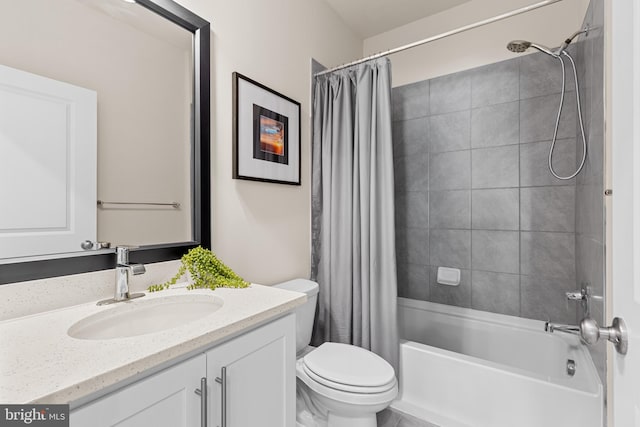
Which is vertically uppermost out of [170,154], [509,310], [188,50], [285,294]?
[188,50]

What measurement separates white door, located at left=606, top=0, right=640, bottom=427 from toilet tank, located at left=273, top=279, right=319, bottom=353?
1.31 meters

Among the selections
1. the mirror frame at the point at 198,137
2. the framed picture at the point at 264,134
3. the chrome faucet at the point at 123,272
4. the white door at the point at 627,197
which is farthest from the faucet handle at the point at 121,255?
the white door at the point at 627,197

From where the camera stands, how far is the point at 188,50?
1354 mm

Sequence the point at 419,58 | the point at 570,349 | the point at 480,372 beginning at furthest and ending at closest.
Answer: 1. the point at 419,58
2. the point at 570,349
3. the point at 480,372

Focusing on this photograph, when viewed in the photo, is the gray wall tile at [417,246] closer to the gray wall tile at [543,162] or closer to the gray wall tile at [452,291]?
the gray wall tile at [452,291]

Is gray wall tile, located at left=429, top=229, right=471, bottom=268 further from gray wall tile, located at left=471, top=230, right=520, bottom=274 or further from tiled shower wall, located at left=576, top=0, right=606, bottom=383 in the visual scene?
tiled shower wall, located at left=576, top=0, right=606, bottom=383

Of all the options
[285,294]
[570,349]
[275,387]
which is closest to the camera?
[275,387]

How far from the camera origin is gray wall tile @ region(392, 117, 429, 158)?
2445mm

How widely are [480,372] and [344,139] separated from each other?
4.99 ft

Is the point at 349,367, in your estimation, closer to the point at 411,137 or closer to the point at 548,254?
the point at 548,254

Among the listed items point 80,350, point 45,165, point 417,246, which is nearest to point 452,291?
point 417,246

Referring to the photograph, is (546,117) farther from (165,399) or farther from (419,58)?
(165,399)

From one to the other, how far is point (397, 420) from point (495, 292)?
1.13m

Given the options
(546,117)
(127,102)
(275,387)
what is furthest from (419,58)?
(275,387)
